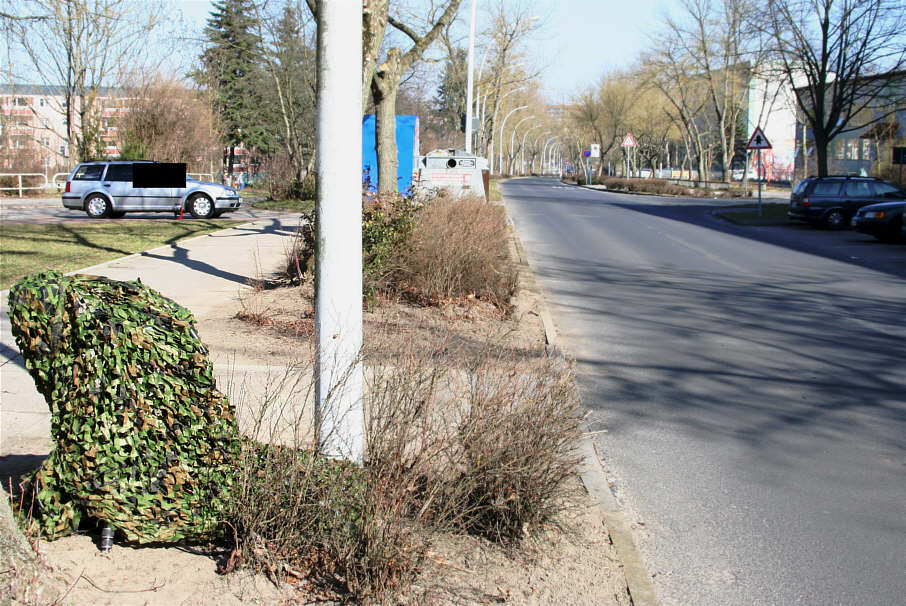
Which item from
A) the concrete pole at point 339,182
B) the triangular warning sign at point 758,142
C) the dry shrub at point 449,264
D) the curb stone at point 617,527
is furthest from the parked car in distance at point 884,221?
the concrete pole at point 339,182

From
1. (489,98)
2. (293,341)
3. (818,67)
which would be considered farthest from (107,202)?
(489,98)

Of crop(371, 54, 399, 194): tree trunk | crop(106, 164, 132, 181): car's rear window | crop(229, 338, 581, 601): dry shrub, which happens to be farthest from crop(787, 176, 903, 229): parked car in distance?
crop(229, 338, 581, 601): dry shrub

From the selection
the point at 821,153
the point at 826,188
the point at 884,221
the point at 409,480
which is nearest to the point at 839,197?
the point at 826,188

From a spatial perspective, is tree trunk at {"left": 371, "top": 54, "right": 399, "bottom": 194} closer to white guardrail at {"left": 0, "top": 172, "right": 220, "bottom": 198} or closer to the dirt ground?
the dirt ground

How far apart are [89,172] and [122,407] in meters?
24.4

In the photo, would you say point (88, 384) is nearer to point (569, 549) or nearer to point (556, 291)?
point (569, 549)

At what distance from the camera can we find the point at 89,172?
2528 cm

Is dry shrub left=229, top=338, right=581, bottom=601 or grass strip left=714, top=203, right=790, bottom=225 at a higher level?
grass strip left=714, top=203, right=790, bottom=225

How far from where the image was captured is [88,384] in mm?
3227

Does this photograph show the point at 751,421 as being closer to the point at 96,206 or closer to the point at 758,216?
the point at 96,206

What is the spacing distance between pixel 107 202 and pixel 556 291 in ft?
57.8

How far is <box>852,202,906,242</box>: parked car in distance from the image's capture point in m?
19.6

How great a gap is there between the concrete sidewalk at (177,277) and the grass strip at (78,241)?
23.5 inches

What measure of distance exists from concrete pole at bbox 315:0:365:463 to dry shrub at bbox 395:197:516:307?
5307 mm
